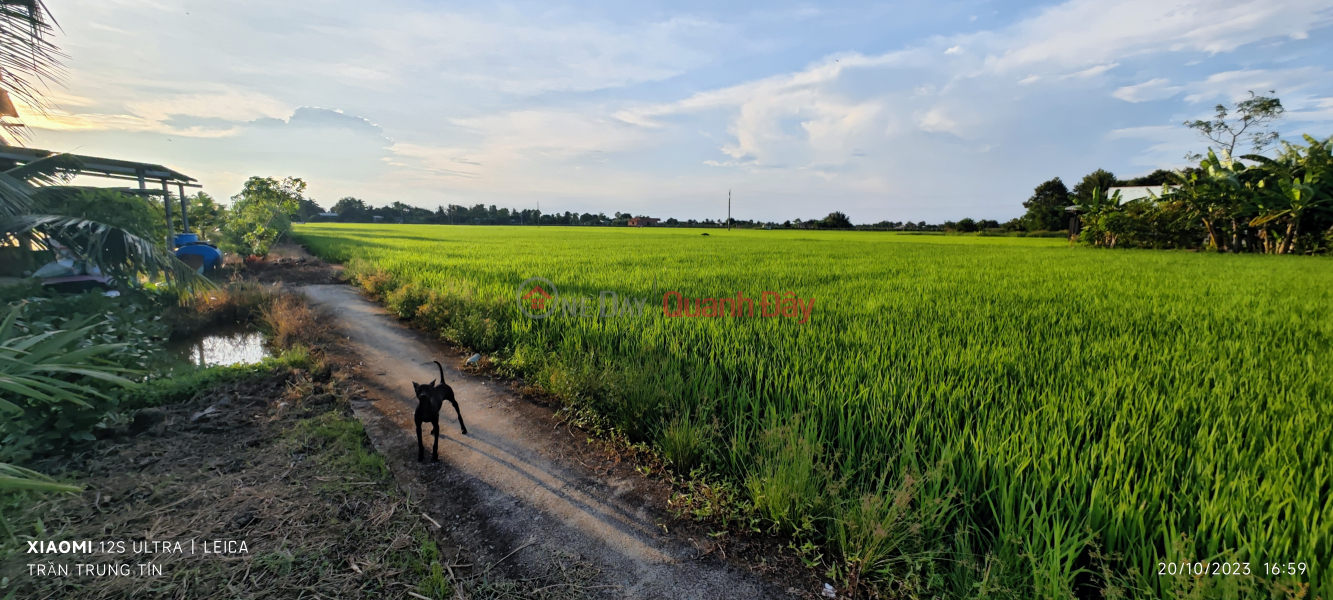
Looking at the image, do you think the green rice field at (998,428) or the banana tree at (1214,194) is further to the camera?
the banana tree at (1214,194)

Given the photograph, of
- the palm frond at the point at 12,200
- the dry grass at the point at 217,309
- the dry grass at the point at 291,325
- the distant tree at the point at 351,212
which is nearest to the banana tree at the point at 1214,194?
the dry grass at the point at 291,325

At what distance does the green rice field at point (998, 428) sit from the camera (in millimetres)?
1666

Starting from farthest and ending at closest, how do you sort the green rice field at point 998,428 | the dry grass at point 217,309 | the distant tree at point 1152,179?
1. the distant tree at point 1152,179
2. the dry grass at point 217,309
3. the green rice field at point 998,428

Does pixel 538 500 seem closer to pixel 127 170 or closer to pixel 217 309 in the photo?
pixel 217 309

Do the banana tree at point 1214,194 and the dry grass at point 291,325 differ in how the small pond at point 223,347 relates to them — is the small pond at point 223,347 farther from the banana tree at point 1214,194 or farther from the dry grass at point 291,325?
the banana tree at point 1214,194

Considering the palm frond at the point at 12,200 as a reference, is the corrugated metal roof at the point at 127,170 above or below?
above

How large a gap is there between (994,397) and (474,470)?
324cm

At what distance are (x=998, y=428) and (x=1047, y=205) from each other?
206 ft

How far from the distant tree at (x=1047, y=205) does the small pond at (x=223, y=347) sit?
56422mm

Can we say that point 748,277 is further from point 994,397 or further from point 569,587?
point 569,587

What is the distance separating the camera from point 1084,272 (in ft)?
32.8

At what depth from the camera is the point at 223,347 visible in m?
6.30

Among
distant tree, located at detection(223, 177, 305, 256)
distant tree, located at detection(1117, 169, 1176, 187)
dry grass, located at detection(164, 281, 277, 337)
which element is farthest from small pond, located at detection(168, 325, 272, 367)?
distant tree, located at detection(1117, 169, 1176, 187)

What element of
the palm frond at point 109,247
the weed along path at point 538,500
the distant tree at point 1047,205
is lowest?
the weed along path at point 538,500
